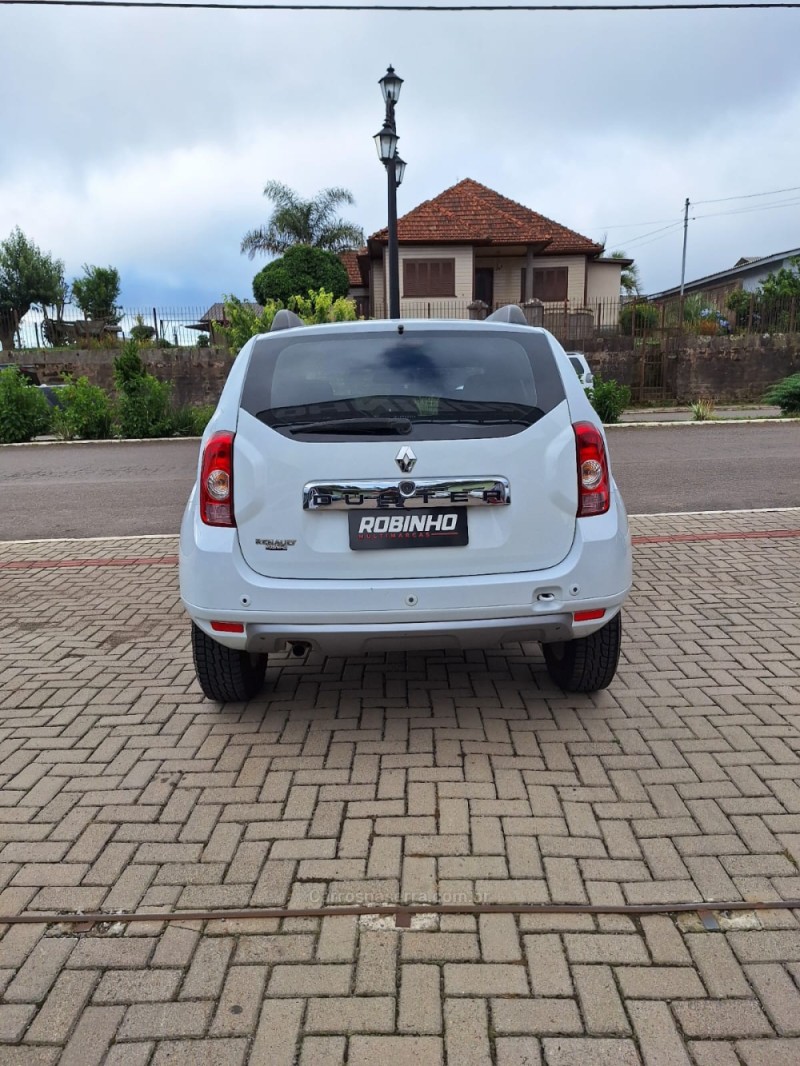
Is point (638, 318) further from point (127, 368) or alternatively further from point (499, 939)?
point (499, 939)

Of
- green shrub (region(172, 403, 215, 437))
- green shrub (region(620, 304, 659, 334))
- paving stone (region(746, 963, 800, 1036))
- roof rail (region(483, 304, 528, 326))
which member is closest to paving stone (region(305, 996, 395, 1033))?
paving stone (region(746, 963, 800, 1036))

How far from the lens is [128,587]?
20.0 ft

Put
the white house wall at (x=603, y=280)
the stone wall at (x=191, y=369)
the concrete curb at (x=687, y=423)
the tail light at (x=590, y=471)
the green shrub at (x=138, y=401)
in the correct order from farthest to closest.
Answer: the white house wall at (x=603, y=280), the stone wall at (x=191, y=369), the green shrub at (x=138, y=401), the concrete curb at (x=687, y=423), the tail light at (x=590, y=471)

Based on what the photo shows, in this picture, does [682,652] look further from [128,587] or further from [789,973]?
[128,587]

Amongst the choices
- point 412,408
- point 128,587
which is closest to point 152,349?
point 128,587

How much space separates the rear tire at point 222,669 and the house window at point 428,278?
97.8 feet

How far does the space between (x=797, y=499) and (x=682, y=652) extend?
17.8 feet

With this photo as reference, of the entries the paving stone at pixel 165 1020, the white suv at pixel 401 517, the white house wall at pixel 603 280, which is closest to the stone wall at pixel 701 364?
the white house wall at pixel 603 280

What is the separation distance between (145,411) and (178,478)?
21.6 feet

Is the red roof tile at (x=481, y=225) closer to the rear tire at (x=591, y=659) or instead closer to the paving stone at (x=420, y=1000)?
the rear tire at (x=591, y=659)

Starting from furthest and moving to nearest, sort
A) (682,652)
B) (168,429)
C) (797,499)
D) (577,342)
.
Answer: (577,342) < (168,429) < (797,499) < (682,652)

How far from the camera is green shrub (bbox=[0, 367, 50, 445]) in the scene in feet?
59.0

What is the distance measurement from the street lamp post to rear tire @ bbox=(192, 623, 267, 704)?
34.1 feet

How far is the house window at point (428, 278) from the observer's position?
31781mm
